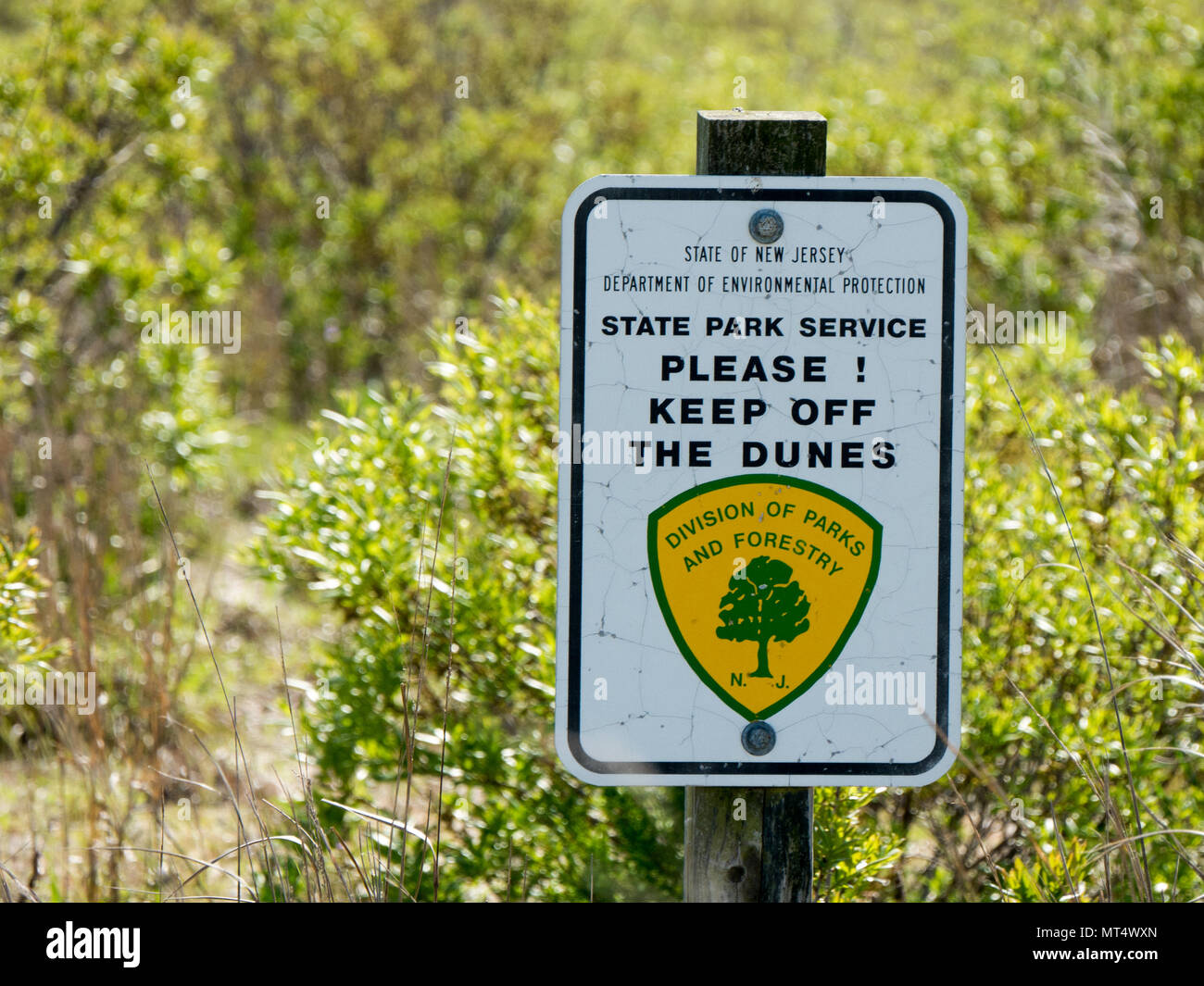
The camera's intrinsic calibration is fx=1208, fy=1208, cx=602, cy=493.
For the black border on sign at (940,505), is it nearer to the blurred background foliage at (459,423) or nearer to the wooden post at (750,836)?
the wooden post at (750,836)

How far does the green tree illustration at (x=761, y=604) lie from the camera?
1.59m

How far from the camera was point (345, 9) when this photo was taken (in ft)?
A: 29.2

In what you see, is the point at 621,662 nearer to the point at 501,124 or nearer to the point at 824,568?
the point at 824,568

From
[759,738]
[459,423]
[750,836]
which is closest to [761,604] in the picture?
[759,738]

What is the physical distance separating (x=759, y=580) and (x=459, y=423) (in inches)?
62.6

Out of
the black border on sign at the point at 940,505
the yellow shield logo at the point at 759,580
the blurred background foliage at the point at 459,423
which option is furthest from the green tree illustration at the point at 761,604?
the blurred background foliage at the point at 459,423

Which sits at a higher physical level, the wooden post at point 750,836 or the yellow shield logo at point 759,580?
the yellow shield logo at point 759,580

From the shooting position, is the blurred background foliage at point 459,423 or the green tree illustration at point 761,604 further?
the blurred background foliage at point 459,423

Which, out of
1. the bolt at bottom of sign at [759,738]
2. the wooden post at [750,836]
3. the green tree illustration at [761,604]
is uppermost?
Answer: the green tree illustration at [761,604]

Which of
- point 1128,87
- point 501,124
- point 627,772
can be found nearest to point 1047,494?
point 627,772

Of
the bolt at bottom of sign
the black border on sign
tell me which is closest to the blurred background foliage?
the black border on sign

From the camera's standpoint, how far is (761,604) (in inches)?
62.7

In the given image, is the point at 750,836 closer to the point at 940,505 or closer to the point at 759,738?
the point at 759,738
